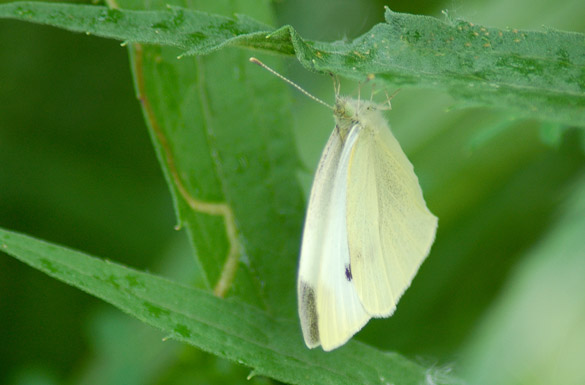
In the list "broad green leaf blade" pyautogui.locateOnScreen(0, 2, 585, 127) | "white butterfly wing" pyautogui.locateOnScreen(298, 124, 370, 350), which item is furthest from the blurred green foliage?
"broad green leaf blade" pyautogui.locateOnScreen(0, 2, 585, 127)

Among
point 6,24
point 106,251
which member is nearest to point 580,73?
point 106,251

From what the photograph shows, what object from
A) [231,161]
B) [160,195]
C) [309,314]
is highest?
[231,161]

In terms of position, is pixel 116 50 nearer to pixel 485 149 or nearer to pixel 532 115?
pixel 485 149

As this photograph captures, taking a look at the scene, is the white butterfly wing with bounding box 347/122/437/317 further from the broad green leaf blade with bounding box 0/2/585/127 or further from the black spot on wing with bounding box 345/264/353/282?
the broad green leaf blade with bounding box 0/2/585/127

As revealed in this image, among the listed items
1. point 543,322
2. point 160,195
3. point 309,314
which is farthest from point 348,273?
point 160,195

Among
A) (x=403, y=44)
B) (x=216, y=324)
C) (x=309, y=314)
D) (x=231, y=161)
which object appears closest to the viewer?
(x=403, y=44)

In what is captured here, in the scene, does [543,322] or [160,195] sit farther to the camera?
[160,195]

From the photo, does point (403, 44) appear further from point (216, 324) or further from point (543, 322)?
point (543, 322)
